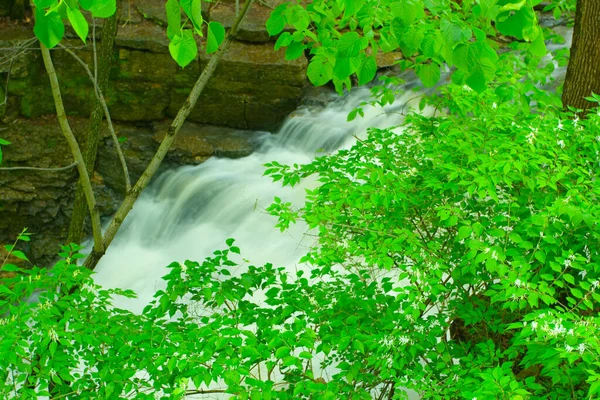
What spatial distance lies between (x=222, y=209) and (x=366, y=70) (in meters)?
6.05

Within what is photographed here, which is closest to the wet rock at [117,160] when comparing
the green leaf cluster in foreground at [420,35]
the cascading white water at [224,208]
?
the cascading white water at [224,208]

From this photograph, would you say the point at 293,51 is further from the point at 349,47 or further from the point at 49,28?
the point at 49,28

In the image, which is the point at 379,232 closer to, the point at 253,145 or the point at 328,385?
the point at 328,385

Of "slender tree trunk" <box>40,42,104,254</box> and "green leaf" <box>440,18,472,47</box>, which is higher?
"green leaf" <box>440,18,472,47</box>

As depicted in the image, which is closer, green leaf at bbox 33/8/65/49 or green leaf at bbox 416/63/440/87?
green leaf at bbox 33/8/65/49

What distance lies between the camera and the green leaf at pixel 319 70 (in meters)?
2.52

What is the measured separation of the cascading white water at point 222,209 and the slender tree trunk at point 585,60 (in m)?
2.77

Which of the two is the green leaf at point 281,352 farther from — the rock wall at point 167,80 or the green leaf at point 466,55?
the rock wall at point 167,80

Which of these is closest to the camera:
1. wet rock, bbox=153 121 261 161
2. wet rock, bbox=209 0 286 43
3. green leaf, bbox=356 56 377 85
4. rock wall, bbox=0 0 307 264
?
green leaf, bbox=356 56 377 85

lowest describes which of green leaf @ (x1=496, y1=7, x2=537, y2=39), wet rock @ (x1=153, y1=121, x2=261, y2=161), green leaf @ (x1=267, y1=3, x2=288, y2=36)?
wet rock @ (x1=153, y1=121, x2=261, y2=161)

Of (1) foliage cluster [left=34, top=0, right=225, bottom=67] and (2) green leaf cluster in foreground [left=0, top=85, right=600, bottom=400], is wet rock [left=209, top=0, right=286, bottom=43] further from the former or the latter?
(1) foliage cluster [left=34, top=0, right=225, bottom=67]

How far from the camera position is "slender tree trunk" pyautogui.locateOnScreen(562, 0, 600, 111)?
4289 mm

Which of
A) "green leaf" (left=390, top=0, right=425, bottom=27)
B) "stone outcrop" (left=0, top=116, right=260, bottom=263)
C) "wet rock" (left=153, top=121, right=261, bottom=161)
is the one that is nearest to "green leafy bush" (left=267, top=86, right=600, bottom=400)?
"green leaf" (left=390, top=0, right=425, bottom=27)

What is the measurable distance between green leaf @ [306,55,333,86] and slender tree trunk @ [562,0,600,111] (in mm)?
2435
